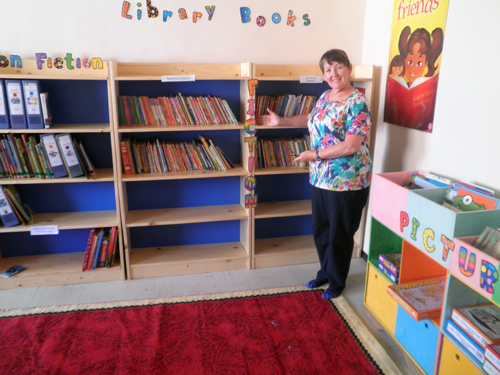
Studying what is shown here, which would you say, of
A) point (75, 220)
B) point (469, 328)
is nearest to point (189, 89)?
point (75, 220)

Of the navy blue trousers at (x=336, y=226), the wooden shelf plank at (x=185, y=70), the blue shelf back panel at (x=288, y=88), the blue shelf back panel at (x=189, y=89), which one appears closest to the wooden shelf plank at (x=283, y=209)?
the navy blue trousers at (x=336, y=226)

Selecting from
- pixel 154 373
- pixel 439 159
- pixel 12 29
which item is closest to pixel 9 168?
pixel 12 29

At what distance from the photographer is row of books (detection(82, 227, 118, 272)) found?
2799 mm

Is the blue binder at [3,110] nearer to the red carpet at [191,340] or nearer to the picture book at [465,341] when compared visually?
A: the red carpet at [191,340]

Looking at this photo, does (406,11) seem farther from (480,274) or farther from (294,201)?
(480,274)

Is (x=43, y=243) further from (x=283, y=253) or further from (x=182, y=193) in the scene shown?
(x=283, y=253)

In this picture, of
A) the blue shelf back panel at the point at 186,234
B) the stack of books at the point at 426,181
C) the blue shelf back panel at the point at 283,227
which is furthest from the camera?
Answer: the blue shelf back panel at the point at 283,227

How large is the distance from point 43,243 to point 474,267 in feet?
9.40

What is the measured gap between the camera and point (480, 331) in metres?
1.50

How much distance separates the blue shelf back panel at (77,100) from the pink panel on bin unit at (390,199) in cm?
194

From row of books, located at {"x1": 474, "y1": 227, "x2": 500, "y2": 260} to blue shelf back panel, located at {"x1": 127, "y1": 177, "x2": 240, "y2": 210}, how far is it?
A: 193 centimetres

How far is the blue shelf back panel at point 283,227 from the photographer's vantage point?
329 cm

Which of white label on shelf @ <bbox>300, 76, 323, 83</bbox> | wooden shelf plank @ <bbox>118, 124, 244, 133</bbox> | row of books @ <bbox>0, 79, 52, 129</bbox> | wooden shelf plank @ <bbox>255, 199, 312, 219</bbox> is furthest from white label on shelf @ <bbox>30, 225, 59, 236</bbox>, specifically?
white label on shelf @ <bbox>300, 76, 323, 83</bbox>

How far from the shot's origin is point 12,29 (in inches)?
102
